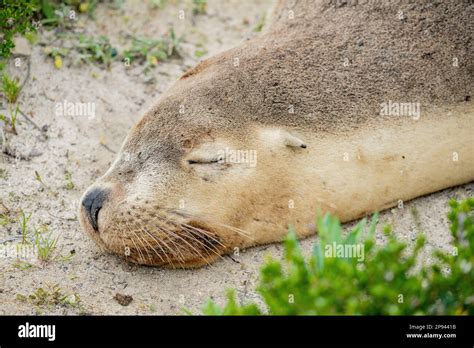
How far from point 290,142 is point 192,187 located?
2.16 ft

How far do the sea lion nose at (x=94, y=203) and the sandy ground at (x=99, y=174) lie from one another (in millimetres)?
340

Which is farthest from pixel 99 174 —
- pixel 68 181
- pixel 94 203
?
pixel 94 203

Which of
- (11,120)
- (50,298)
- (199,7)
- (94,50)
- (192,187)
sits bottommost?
(50,298)

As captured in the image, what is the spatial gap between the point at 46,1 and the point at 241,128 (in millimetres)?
3315

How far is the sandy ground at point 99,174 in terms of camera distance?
421cm

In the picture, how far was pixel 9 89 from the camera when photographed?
5.70 m

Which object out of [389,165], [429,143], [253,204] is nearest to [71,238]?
[253,204]

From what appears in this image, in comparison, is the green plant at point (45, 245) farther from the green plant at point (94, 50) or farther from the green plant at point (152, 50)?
the green plant at point (152, 50)

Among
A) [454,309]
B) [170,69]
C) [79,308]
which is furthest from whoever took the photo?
[170,69]

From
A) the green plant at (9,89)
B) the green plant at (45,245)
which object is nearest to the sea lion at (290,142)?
the green plant at (45,245)

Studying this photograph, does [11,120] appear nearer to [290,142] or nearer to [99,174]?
[99,174]

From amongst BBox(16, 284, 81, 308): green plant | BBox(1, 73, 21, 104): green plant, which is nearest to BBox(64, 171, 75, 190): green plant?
BBox(1, 73, 21, 104): green plant

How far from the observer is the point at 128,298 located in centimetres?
414

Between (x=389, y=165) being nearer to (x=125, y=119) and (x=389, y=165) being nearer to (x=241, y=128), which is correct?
(x=241, y=128)
